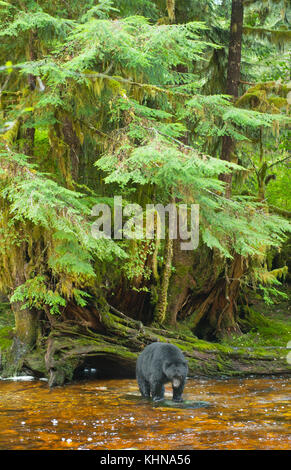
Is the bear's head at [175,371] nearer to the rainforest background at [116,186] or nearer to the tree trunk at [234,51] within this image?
the rainforest background at [116,186]


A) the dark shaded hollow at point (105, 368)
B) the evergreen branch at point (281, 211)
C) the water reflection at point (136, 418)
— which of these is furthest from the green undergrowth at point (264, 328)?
the water reflection at point (136, 418)

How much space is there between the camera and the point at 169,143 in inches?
334

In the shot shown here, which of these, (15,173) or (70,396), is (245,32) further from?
(70,396)

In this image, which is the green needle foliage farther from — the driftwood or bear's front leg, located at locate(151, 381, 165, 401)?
bear's front leg, located at locate(151, 381, 165, 401)

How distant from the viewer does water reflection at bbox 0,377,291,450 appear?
17.0 feet

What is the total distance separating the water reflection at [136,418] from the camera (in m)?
5.18

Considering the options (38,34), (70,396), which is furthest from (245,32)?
(70,396)

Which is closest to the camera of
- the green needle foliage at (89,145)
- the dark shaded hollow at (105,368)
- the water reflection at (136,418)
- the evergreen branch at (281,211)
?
the water reflection at (136,418)

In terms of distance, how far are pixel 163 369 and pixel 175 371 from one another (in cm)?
21

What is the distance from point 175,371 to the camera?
22.9 ft

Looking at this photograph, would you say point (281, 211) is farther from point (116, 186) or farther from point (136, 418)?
point (136, 418)

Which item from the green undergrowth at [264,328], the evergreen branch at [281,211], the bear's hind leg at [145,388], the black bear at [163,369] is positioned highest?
the evergreen branch at [281,211]

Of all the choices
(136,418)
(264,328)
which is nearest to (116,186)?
(136,418)

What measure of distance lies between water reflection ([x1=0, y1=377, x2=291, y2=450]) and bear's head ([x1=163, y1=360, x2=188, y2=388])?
39 cm
